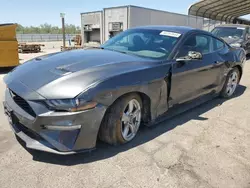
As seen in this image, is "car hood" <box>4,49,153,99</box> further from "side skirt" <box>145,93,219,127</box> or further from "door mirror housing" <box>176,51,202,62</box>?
"side skirt" <box>145,93,219,127</box>

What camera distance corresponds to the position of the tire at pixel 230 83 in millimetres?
5125

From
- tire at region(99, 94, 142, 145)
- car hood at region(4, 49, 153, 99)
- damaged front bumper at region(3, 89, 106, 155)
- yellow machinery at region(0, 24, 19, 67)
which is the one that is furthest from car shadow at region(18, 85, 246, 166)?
yellow machinery at region(0, 24, 19, 67)

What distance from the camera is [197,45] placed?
4027 millimetres

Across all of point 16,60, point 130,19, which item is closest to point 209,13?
point 130,19

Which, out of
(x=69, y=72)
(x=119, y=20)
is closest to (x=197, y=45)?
(x=69, y=72)

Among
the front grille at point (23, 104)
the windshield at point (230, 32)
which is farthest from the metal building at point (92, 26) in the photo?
the front grille at point (23, 104)

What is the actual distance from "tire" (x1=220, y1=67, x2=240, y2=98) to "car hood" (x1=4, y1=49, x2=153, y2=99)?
107 inches

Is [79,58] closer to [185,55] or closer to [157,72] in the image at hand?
[157,72]

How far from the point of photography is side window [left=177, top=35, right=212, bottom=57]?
362cm

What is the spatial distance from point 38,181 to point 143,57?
80.6 inches

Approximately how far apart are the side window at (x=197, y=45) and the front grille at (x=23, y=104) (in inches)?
87.2

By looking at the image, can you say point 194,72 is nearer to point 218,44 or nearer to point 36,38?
point 218,44

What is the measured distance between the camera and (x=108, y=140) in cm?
283

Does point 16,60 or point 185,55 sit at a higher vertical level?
point 185,55
